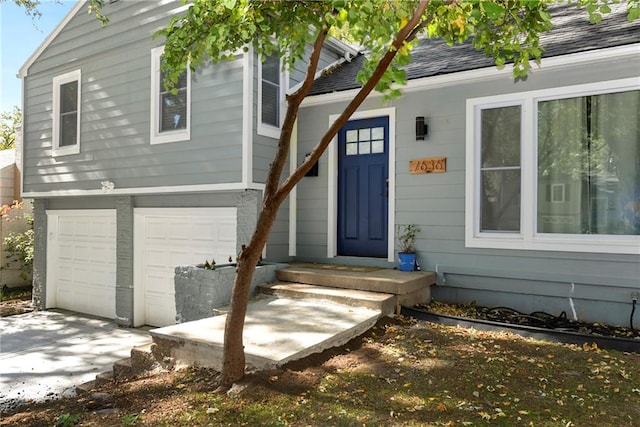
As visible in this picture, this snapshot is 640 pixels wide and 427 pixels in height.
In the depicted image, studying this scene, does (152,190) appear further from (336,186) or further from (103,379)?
(103,379)

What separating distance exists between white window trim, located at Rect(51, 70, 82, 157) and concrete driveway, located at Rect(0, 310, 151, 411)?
3.29 m

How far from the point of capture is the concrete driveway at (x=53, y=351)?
4.94m

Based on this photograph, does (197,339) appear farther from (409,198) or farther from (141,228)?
(141,228)

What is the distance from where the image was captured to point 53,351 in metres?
6.39

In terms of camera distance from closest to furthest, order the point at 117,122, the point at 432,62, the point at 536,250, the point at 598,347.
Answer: the point at 598,347, the point at 536,250, the point at 432,62, the point at 117,122

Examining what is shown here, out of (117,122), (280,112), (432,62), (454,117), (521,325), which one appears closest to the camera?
(521,325)

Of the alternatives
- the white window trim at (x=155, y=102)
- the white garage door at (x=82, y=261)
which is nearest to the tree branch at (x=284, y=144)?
the white window trim at (x=155, y=102)

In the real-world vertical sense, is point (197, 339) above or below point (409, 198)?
below

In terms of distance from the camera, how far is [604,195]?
4.77 metres

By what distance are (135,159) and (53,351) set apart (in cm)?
325

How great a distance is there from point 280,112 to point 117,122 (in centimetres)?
320

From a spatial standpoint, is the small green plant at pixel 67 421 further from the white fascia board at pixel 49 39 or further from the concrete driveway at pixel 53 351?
the white fascia board at pixel 49 39

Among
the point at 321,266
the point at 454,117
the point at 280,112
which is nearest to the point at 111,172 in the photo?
the point at 280,112

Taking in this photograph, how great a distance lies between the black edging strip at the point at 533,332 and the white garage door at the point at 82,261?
20.6 feet
